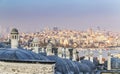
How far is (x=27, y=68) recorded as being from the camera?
12812 mm

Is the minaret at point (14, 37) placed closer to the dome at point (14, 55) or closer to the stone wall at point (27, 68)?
the dome at point (14, 55)

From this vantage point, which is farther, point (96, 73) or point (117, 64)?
point (117, 64)

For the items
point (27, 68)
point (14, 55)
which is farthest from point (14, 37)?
point (27, 68)

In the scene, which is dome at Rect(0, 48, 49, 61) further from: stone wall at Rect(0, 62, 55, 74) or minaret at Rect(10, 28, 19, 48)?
stone wall at Rect(0, 62, 55, 74)

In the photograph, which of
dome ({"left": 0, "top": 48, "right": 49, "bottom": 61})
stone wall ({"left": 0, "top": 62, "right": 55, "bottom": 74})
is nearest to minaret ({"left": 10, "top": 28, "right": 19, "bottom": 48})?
dome ({"left": 0, "top": 48, "right": 49, "bottom": 61})

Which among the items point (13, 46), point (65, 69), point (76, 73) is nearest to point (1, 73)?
point (13, 46)

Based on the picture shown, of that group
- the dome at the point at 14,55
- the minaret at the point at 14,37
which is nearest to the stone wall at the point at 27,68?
the dome at the point at 14,55

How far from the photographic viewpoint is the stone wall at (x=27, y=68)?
12.8 m

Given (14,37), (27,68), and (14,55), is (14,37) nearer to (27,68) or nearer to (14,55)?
(14,55)

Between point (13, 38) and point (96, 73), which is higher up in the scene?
point (13, 38)

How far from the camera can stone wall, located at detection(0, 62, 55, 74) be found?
12.8 meters

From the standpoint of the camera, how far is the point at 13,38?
14.8 metres

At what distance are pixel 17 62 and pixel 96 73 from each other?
19.3 meters

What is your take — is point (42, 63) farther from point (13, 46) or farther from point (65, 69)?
point (65, 69)
